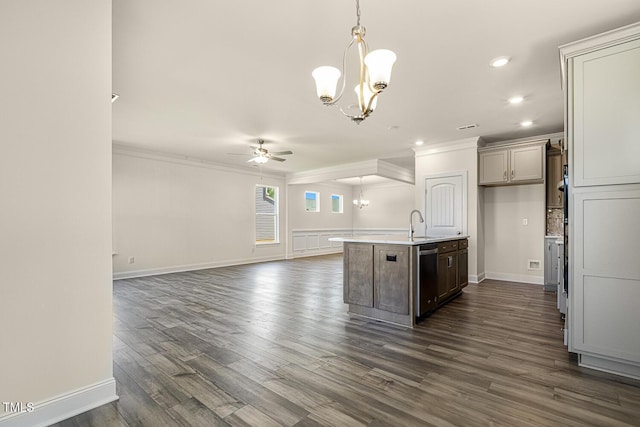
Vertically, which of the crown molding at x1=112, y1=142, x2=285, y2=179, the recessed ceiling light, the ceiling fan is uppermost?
the recessed ceiling light

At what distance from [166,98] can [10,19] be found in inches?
89.3

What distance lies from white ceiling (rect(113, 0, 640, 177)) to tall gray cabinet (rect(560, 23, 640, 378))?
311 millimetres

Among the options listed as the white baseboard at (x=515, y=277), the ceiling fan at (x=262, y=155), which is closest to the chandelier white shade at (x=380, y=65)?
the ceiling fan at (x=262, y=155)

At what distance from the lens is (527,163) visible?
5.14 metres

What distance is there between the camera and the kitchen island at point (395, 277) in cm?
330

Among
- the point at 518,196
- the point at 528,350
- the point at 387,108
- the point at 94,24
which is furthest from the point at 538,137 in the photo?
the point at 94,24

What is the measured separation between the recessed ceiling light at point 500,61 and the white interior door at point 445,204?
298 centimetres

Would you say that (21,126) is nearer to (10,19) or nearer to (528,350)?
(10,19)

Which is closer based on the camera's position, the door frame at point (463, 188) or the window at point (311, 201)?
the door frame at point (463, 188)

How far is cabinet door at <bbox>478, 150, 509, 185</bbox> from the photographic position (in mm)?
5348

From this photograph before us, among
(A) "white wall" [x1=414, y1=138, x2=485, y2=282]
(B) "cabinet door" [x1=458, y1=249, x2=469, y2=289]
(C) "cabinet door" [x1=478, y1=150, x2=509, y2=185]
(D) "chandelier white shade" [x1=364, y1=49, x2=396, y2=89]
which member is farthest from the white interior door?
(D) "chandelier white shade" [x1=364, y1=49, x2=396, y2=89]

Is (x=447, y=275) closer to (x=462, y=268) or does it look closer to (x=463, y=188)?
(x=462, y=268)

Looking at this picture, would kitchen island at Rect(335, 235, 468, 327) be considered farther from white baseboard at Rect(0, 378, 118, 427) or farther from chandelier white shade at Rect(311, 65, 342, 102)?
white baseboard at Rect(0, 378, 118, 427)

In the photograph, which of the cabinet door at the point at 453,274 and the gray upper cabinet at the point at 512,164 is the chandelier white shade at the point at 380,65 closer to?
the cabinet door at the point at 453,274
